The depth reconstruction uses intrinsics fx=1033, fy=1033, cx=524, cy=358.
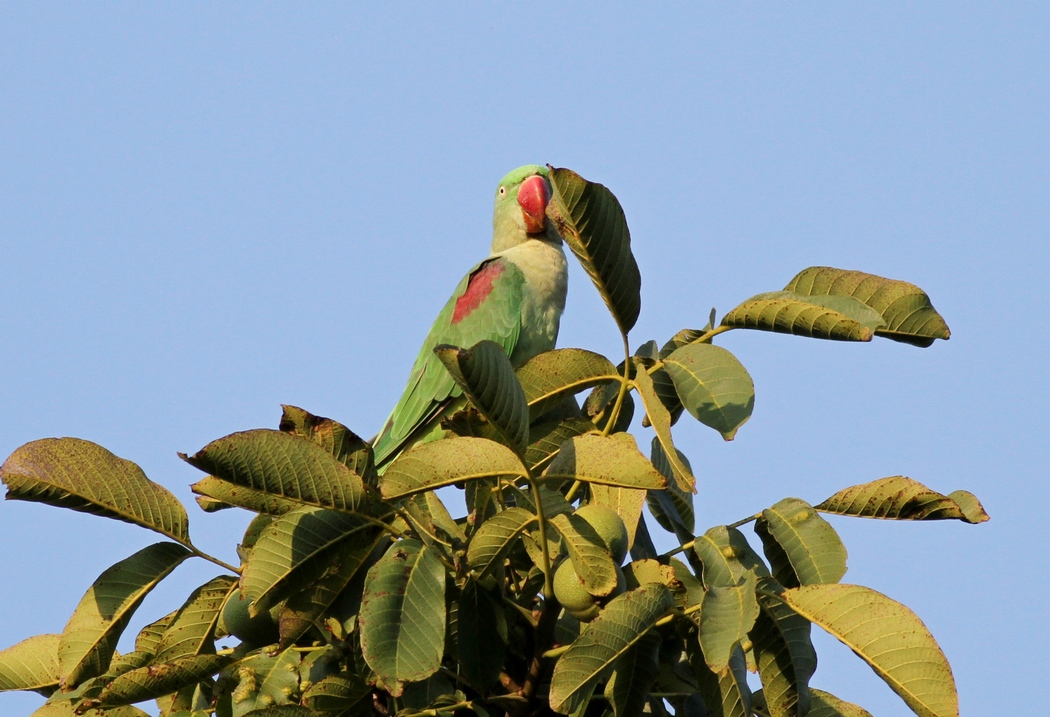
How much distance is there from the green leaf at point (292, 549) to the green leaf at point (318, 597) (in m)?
0.05

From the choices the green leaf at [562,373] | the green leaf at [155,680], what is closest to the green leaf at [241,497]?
the green leaf at [155,680]

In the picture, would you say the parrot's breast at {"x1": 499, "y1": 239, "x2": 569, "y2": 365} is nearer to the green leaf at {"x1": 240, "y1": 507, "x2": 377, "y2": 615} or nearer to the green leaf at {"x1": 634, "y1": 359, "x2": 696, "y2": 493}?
the green leaf at {"x1": 634, "y1": 359, "x2": 696, "y2": 493}

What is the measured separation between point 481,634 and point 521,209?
326 centimetres

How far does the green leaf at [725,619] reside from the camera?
1753mm

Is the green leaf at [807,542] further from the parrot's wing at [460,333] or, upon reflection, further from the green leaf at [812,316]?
the parrot's wing at [460,333]

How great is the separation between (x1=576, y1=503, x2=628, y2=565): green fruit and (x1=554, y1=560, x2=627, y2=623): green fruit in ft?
0.12

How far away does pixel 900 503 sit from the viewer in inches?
86.4

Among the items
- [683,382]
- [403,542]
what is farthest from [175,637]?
[683,382]

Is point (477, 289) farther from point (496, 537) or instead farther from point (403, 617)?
point (403, 617)

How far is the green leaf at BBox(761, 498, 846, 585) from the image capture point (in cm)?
213

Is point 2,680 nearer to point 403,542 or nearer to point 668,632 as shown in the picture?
point 403,542

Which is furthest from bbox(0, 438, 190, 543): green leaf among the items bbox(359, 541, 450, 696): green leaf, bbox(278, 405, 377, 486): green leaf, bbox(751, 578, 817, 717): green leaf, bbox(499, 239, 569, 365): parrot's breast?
bbox(499, 239, 569, 365): parrot's breast

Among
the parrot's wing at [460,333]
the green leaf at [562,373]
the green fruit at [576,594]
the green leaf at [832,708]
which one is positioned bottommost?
the green leaf at [832,708]

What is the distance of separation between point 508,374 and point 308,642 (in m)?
0.96
